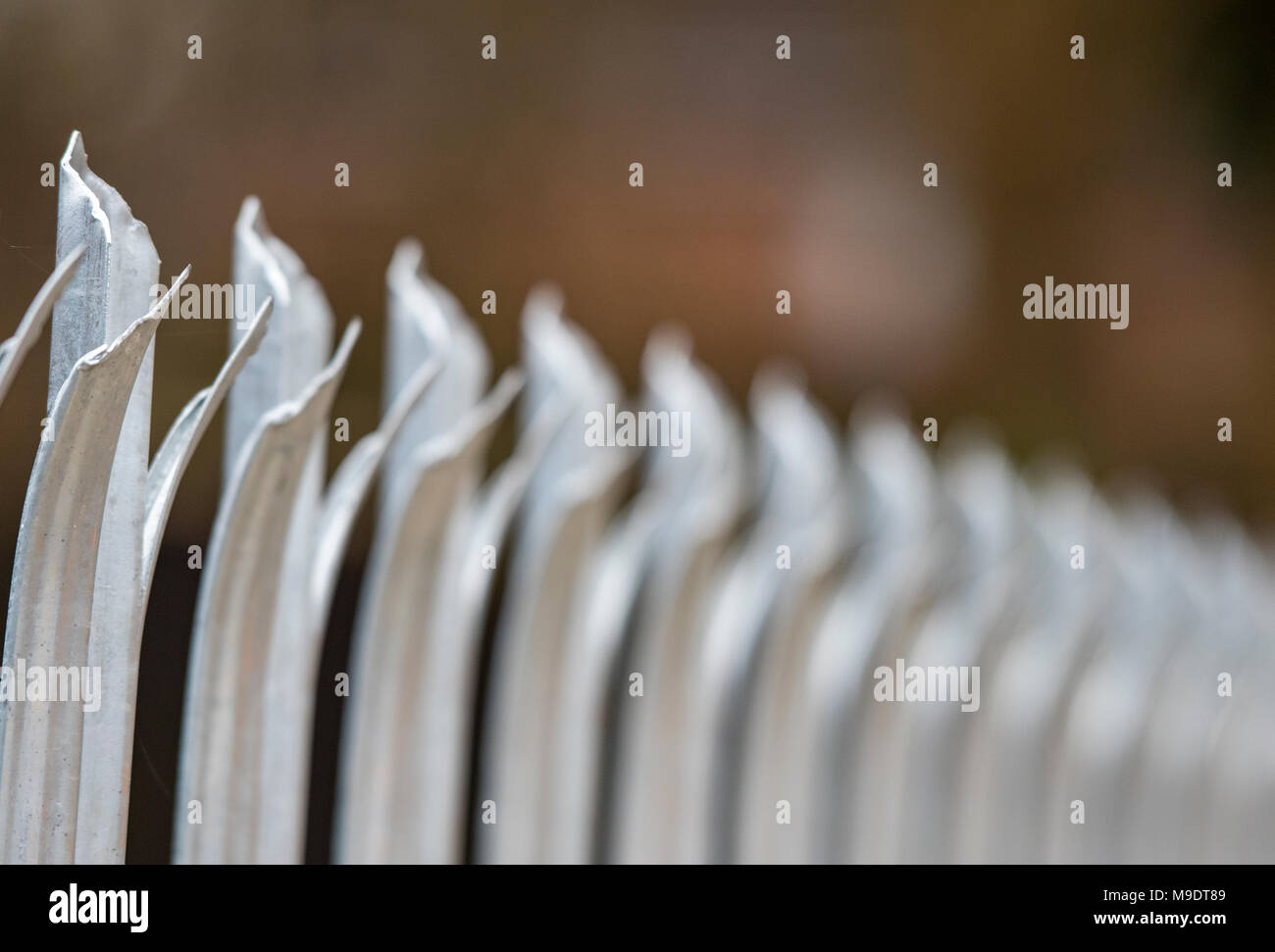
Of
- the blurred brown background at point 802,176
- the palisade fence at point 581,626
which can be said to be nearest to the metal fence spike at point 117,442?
the palisade fence at point 581,626

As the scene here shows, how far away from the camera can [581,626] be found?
2.28 feet

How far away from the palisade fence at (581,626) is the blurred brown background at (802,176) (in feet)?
2.27

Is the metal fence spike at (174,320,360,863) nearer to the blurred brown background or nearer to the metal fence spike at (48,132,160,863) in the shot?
the metal fence spike at (48,132,160,863)

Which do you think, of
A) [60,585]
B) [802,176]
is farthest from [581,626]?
[802,176]

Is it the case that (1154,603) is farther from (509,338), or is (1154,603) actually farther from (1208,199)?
(1208,199)

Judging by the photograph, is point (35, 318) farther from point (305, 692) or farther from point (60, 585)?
point (305, 692)

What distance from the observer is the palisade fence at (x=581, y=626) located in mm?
421

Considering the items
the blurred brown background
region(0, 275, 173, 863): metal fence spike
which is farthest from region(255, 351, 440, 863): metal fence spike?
the blurred brown background

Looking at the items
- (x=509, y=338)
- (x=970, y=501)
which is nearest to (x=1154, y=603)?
(x=970, y=501)

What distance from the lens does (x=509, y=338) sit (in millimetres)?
2326

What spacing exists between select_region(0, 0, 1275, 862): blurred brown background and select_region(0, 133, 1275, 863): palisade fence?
0.69 m

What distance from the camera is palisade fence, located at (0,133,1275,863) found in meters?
0.42

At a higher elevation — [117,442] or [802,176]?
[802,176]

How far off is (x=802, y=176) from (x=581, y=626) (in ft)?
7.42
